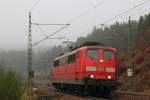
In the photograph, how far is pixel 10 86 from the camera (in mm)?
20438

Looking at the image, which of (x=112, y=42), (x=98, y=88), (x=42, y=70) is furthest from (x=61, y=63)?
(x=42, y=70)

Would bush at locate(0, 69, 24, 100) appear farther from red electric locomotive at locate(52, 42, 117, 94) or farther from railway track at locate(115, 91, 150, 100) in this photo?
red electric locomotive at locate(52, 42, 117, 94)

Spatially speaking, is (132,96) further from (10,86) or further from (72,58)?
(10,86)

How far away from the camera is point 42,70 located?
89.6 m

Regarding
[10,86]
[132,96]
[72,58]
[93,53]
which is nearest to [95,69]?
[93,53]

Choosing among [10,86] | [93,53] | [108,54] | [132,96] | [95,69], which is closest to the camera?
[10,86]

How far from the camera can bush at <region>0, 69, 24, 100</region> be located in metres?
20.2

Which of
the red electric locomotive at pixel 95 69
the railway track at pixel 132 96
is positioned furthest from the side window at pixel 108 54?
the railway track at pixel 132 96

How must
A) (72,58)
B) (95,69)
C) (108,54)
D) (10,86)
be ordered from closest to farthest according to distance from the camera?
(10,86), (95,69), (108,54), (72,58)

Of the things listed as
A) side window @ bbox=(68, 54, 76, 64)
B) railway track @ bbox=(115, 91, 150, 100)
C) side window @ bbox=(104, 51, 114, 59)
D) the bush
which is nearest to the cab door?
side window @ bbox=(104, 51, 114, 59)

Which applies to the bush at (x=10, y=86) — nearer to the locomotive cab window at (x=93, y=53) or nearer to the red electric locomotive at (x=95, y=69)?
the red electric locomotive at (x=95, y=69)

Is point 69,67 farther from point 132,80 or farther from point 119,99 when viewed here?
point 132,80

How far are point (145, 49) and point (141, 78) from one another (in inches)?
466

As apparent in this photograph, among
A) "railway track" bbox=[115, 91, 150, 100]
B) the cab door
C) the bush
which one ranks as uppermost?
the cab door
